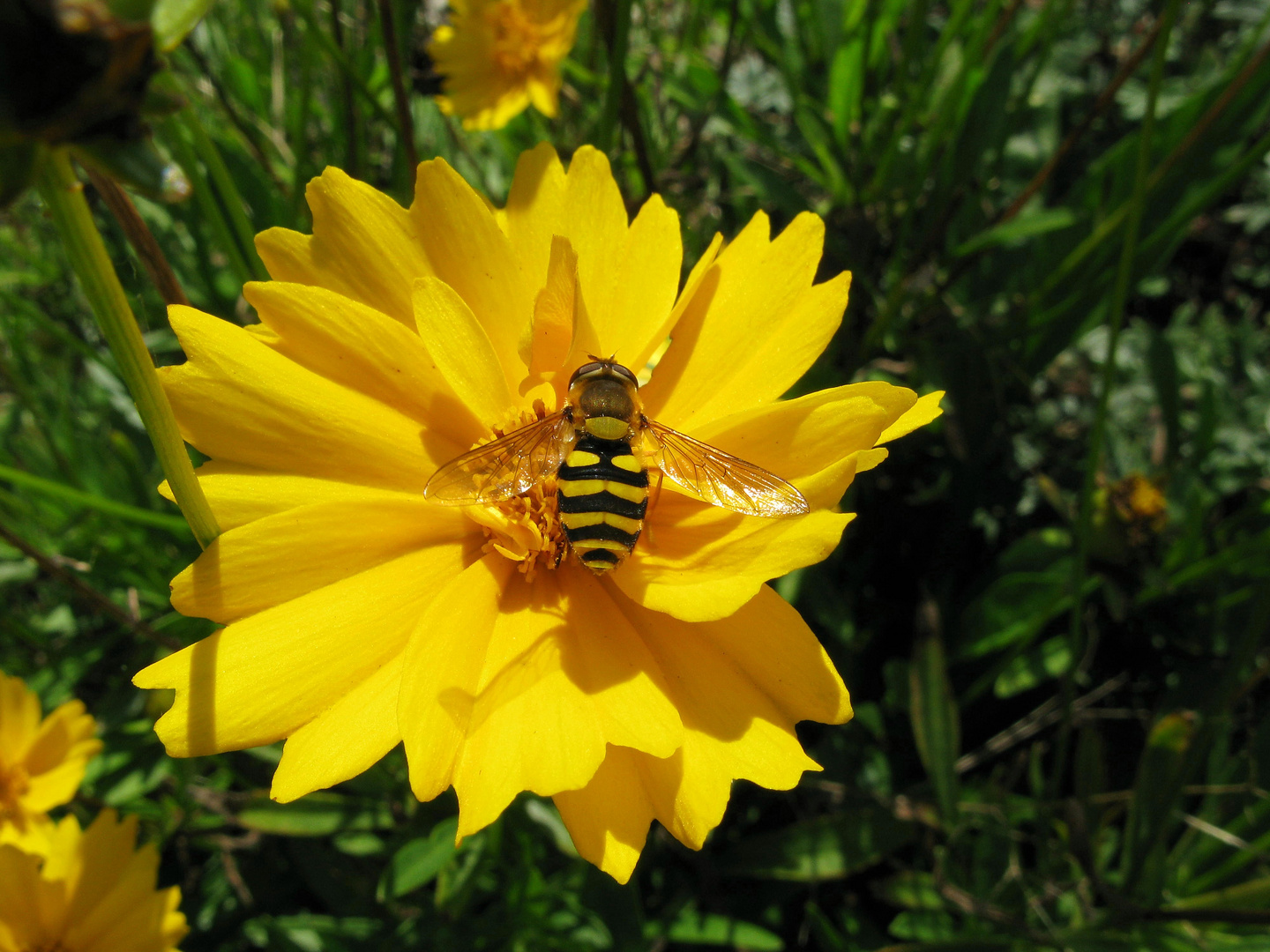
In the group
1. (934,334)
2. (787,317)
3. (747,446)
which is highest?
(934,334)

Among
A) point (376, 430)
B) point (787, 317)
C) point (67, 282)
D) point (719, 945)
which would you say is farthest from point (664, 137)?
point (719, 945)

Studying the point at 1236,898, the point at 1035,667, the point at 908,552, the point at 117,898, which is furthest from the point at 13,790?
the point at 1236,898

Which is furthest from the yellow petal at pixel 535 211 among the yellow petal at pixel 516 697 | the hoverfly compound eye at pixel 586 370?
the yellow petal at pixel 516 697

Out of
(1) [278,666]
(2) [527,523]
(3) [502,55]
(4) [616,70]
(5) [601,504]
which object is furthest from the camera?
(3) [502,55]

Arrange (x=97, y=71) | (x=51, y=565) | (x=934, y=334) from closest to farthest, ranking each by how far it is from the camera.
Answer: (x=97, y=71), (x=51, y=565), (x=934, y=334)

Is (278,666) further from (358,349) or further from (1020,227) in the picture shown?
(1020,227)

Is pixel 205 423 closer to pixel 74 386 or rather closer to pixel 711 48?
pixel 74 386
